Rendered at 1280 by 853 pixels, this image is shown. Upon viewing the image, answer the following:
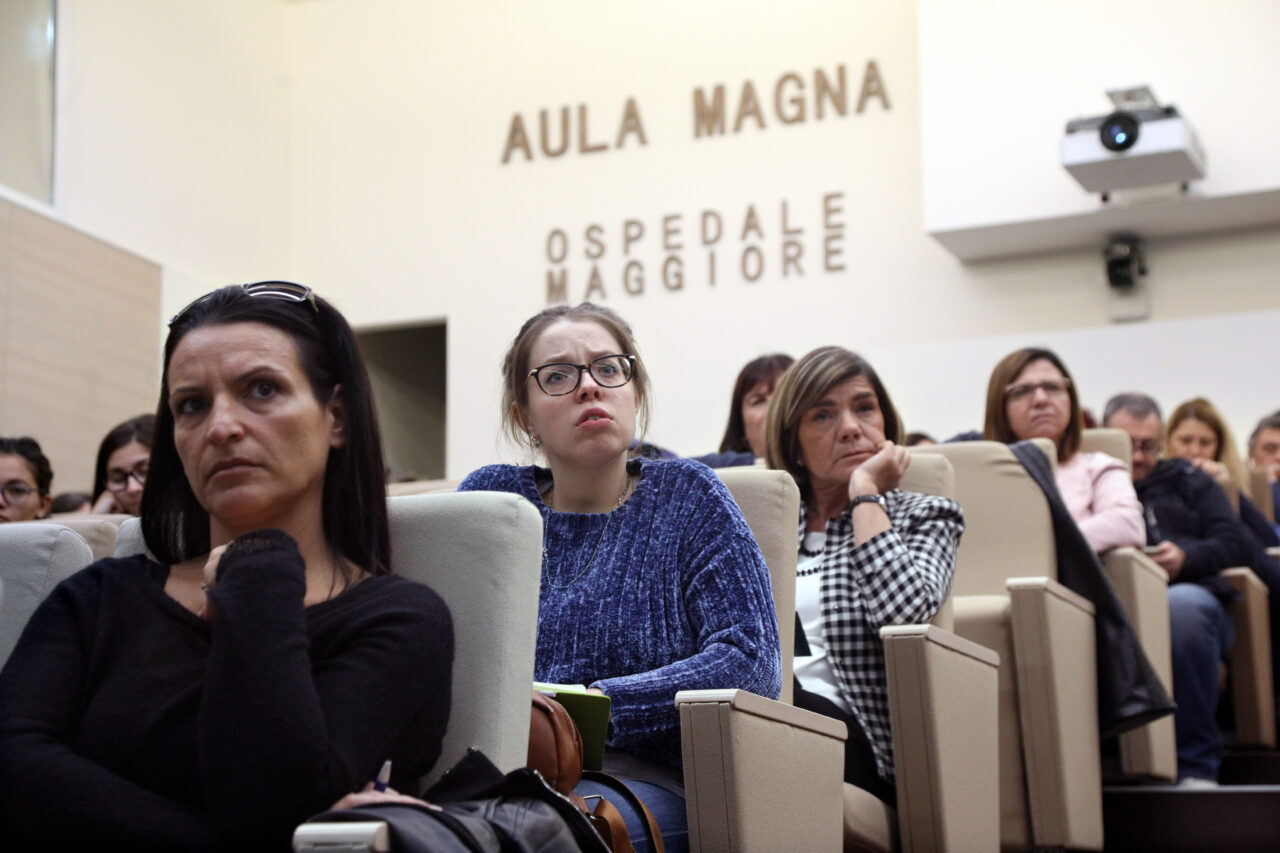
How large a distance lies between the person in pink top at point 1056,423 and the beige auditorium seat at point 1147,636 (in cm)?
16

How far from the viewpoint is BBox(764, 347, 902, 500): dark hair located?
2.80m

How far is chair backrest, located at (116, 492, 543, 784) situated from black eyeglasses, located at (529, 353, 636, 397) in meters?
0.67

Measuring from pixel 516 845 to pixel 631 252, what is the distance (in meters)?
6.43

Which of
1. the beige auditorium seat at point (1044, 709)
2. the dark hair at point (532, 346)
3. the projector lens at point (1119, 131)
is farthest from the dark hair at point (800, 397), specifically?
the projector lens at point (1119, 131)

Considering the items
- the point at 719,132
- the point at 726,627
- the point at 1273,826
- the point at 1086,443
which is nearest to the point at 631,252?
the point at 719,132

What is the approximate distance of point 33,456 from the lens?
3.50 meters

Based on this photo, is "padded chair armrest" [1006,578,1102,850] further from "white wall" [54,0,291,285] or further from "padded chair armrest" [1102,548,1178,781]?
"white wall" [54,0,291,285]

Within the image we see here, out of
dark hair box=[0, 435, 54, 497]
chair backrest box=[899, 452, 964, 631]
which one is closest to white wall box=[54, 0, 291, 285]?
A: dark hair box=[0, 435, 54, 497]

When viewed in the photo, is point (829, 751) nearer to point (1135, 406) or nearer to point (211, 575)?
point (211, 575)

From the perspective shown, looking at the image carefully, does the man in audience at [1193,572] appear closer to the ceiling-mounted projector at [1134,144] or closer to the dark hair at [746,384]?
the dark hair at [746,384]

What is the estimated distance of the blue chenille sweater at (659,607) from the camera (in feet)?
6.13

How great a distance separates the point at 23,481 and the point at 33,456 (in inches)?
2.9

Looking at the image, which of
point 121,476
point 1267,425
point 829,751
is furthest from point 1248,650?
point 121,476

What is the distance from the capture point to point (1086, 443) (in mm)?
4008
